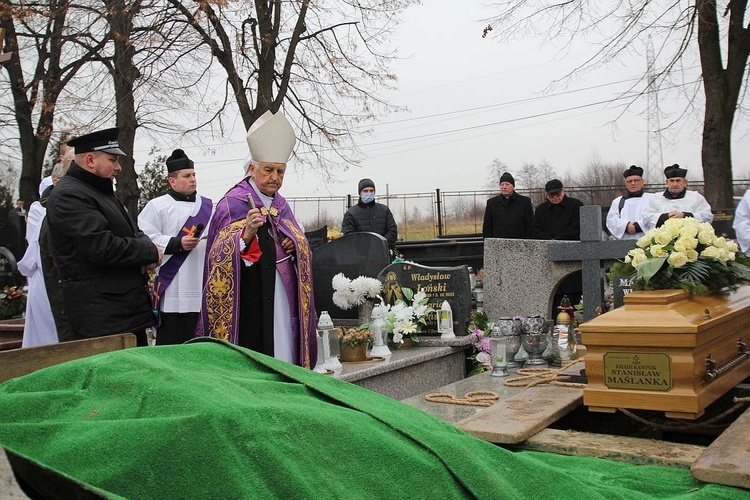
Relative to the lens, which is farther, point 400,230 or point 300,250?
point 400,230

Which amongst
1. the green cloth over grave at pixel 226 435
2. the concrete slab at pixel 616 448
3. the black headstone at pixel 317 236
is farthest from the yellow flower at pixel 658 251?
the black headstone at pixel 317 236

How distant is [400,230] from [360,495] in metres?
25.4

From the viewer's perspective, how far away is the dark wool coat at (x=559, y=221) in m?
9.36

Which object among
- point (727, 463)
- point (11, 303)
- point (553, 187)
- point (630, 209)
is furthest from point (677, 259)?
point (11, 303)

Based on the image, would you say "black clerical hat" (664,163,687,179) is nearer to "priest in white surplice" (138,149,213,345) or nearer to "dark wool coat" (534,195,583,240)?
"dark wool coat" (534,195,583,240)

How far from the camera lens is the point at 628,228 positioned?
830cm

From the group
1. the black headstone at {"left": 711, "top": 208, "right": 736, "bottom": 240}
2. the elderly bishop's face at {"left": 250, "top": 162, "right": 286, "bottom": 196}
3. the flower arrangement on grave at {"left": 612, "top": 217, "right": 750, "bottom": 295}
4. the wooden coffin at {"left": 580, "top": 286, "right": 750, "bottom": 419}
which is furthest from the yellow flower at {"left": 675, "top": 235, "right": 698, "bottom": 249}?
the black headstone at {"left": 711, "top": 208, "right": 736, "bottom": 240}

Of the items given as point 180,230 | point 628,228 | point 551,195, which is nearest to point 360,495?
point 180,230

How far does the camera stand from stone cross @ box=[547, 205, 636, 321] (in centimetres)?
698

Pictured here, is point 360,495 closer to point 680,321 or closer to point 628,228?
point 680,321

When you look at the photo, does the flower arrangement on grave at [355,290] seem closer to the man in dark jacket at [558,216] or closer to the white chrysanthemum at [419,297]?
the white chrysanthemum at [419,297]

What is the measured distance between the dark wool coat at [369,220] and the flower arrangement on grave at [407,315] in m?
2.68

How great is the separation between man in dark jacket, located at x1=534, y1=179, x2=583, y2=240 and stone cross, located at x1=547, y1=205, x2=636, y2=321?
7.00ft

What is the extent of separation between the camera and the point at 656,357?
3432 millimetres
